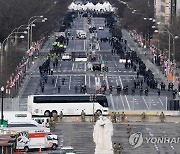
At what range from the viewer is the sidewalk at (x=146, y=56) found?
10155 cm

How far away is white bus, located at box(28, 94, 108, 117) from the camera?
3024 inches

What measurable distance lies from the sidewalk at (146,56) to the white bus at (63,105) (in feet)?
51.4

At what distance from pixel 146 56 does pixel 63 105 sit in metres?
47.3

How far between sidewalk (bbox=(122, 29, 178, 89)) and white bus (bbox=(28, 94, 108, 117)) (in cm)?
1567

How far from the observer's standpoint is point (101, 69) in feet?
347

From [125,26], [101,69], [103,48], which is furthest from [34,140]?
[125,26]

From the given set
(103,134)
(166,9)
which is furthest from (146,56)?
(103,134)

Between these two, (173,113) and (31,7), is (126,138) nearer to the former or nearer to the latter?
(173,113)

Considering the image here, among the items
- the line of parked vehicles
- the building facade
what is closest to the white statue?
the line of parked vehicles

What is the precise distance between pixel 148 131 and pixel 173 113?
8437 millimetres
